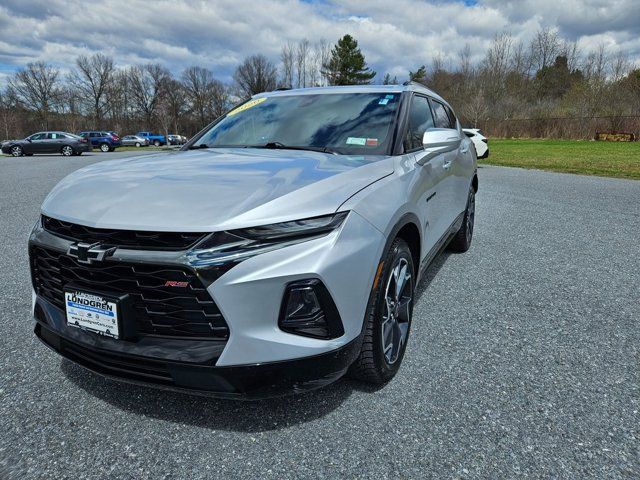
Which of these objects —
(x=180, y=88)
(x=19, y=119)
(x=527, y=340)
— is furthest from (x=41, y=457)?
(x=180, y=88)

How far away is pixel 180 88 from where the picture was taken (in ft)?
242

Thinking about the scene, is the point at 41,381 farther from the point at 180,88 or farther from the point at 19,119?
the point at 180,88

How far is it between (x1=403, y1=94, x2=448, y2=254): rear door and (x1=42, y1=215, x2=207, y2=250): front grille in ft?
4.82

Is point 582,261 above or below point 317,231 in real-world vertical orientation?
A: below

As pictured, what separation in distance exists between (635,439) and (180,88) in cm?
8083

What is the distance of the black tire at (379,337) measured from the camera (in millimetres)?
2088

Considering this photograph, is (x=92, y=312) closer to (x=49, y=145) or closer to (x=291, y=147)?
(x=291, y=147)

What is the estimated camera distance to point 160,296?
1.76m

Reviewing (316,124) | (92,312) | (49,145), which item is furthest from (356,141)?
(49,145)

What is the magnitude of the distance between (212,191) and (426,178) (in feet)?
5.13

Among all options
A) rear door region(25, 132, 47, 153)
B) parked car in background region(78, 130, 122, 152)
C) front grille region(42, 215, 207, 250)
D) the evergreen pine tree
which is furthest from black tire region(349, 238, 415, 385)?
the evergreen pine tree

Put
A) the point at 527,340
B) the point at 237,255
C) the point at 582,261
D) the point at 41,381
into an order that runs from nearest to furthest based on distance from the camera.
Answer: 1. the point at 237,255
2. the point at 41,381
3. the point at 527,340
4. the point at 582,261

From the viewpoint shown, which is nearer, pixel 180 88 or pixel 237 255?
pixel 237 255

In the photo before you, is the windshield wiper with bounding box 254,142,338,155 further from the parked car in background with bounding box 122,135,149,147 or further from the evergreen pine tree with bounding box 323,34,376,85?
the evergreen pine tree with bounding box 323,34,376,85
